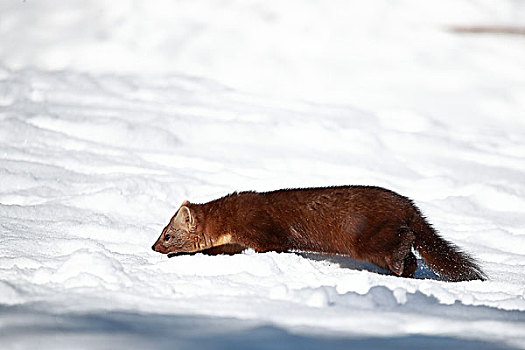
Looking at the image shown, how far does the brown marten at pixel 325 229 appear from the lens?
3.62 meters

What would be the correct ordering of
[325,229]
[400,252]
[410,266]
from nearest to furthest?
[400,252], [410,266], [325,229]

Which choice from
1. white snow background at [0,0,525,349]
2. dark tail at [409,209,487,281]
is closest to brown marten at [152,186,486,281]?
dark tail at [409,209,487,281]

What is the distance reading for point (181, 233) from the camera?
4.20 meters

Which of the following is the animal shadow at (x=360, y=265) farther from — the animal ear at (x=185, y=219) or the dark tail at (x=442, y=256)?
the animal ear at (x=185, y=219)

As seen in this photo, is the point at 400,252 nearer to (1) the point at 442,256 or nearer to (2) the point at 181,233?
(1) the point at 442,256

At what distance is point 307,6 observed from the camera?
36.3ft

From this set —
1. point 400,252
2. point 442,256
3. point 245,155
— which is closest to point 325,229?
point 400,252

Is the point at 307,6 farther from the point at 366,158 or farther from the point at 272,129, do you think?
the point at 366,158

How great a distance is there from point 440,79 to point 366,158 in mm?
3412

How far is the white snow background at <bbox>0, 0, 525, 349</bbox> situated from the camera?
2.72m

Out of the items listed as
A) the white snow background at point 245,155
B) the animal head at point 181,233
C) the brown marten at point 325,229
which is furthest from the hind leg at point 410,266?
the animal head at point 181,233

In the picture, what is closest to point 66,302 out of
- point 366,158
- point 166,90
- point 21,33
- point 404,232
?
point 404,232

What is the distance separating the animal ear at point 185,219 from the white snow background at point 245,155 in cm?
21

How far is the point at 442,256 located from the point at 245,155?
112 inches
